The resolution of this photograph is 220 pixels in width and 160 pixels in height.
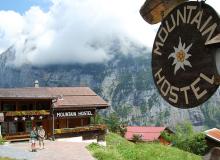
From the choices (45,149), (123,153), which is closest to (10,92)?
(45,149)

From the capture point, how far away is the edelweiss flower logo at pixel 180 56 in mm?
3480

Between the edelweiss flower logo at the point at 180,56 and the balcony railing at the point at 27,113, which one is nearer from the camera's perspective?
the edelweiss flower logo at the point at 180,56

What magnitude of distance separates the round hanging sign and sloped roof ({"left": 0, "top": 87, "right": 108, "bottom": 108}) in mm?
34562

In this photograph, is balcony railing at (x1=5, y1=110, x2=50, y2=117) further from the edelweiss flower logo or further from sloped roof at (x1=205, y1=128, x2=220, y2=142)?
the edelweiss flower logo

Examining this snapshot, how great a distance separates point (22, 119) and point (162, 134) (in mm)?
35217

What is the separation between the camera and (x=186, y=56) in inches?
137

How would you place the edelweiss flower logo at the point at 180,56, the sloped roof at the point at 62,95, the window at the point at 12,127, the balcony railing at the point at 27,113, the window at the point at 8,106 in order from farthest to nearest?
1. the window at the point at 12,127
2. the sloped roof at the point at 62,95
3. the window at the point at 8,106
4. the balcony railing at the point at 27,113
5. the edelweiss flower logo at the point at 180,56

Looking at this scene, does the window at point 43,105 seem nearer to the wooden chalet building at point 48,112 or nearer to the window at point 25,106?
the wooden chalet building at point 48,112

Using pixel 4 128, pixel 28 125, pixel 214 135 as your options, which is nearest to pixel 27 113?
pixel 28 125

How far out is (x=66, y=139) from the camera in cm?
4172

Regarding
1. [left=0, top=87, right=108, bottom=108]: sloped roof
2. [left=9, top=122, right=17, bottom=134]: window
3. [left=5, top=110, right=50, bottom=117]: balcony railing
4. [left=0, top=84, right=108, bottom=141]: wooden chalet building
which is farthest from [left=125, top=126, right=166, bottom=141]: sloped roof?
[left=9, top=122, right=17, bottom=134]: window

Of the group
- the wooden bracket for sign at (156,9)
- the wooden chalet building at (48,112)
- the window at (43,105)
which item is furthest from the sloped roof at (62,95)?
the wooden bracket for sign at (156,9)

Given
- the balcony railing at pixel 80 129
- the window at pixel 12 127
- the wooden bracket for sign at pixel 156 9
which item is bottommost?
the balcony railing at pixel 80 129

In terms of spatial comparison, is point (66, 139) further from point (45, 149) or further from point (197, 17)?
point (197, 17)
